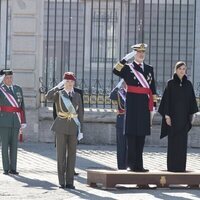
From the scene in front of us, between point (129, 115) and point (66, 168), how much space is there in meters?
1.15

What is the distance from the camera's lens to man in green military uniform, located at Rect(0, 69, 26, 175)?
13023mm

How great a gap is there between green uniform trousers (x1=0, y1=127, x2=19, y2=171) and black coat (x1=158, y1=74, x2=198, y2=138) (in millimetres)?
2798

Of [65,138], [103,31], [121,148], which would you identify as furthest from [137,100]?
[103,31]

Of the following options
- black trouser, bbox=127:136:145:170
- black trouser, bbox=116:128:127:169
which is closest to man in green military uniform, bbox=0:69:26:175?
black trouser, bbox=116:128:127:169

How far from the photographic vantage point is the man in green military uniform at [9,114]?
13.0 m

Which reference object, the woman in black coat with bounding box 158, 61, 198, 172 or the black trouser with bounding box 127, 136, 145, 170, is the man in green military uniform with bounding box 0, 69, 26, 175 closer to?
the black trouser with bounding box 127, 136, 145, 170

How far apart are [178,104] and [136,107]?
63 centimetres

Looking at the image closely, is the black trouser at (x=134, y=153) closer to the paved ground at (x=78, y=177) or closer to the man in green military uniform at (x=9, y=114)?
the paved ground at (x=78, y=177)

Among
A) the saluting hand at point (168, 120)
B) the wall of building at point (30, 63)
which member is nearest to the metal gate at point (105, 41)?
the wall of building at point (30, 63)

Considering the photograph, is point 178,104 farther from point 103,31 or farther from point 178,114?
point 103,31

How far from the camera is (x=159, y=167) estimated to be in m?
14.1

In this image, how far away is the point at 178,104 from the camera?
1140 cm

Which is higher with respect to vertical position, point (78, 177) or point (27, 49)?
point (27, 49)

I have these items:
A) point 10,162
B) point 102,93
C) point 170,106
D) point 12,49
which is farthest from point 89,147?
point 170,106
